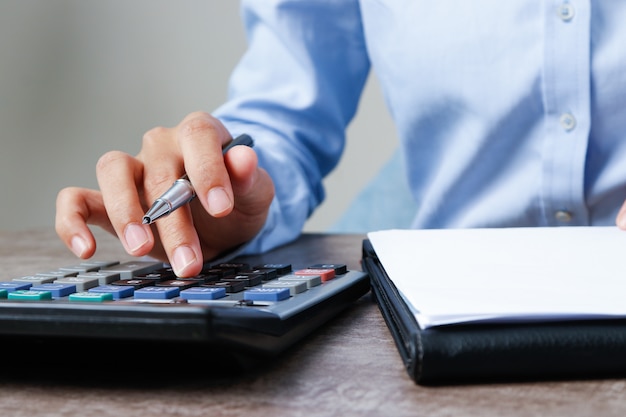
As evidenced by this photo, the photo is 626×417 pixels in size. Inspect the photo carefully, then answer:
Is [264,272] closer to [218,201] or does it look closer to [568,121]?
A: [218,201]

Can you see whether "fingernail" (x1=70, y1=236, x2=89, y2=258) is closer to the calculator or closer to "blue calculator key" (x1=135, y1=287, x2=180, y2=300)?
the calculator

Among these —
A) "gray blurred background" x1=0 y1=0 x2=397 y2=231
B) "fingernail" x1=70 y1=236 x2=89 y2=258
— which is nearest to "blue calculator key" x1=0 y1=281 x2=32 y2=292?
"fingernail" x1=70 y1=236 x2=89 y2=258

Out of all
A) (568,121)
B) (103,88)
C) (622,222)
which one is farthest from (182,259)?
(103,88)

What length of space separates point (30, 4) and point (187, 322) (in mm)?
1691

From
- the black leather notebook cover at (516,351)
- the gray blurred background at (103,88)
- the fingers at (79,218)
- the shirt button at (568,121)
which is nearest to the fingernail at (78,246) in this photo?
the fingers at (79,218)

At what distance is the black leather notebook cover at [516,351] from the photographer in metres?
0.25

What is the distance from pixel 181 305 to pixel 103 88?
5.48ft

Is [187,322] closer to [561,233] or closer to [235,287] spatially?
[235,287]

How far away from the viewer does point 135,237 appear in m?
0.42

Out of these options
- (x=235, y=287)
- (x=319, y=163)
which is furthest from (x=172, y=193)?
(x=319, y=163)

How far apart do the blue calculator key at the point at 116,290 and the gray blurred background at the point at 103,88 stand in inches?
54.7

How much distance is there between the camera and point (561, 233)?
1.42 feet

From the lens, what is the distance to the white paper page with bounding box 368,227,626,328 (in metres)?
A: 0.26

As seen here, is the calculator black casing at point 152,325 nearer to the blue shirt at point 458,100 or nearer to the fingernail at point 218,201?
the fingernail at point 218,201
